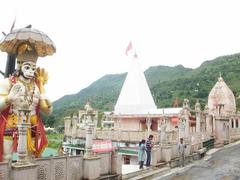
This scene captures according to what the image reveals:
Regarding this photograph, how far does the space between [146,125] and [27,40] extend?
20507mm

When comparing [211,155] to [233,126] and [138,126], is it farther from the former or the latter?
[233,126]

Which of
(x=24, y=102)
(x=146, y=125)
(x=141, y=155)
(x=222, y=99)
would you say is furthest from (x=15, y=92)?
(x=222, y=99)

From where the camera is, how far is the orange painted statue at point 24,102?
28.9ft

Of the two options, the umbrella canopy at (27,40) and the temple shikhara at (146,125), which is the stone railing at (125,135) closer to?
the temple shikhara at (146,125)

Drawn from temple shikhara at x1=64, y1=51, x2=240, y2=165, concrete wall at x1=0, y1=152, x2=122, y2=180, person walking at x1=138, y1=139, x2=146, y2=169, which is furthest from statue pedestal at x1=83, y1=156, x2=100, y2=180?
temple shikhara at x1=64, y1=51, x2=240, y2=165

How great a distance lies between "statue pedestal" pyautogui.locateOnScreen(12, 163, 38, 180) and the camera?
25.5 ft

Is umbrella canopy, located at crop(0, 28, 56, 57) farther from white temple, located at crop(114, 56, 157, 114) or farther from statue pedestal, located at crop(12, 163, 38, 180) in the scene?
white temple, located at crop(114, 56, 157, 114)

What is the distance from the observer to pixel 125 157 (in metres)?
25.2

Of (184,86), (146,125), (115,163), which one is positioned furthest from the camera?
(184,86)

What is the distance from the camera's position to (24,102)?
8.44 meters

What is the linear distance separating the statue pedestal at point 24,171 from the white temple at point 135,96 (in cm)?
2119

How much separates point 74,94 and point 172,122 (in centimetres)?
15697

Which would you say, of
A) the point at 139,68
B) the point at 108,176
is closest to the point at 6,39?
the point at 108,176

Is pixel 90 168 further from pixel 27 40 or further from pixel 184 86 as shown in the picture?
pixel 184 86
